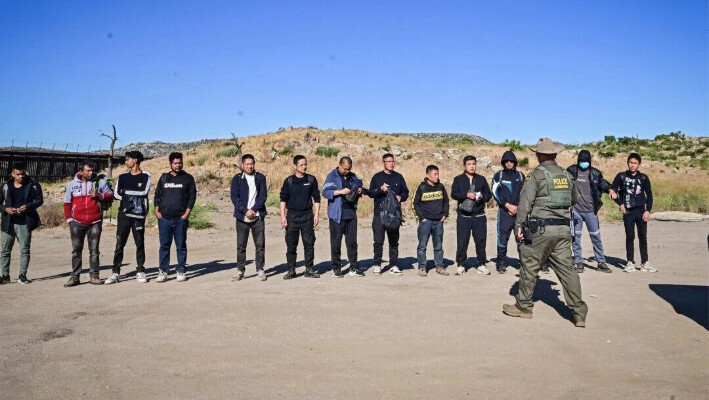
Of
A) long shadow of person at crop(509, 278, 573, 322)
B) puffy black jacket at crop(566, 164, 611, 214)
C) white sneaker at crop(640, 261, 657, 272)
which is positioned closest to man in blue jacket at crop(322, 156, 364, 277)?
long shadow of person at crop(509, 278, 573, 322)

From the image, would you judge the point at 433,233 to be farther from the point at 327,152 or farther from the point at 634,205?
the point at 327,152

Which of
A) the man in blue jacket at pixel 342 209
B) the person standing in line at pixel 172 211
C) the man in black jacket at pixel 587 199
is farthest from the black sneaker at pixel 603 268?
the person standing in line at pixel 172 211

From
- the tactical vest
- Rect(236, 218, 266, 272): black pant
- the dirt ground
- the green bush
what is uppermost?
the green bush

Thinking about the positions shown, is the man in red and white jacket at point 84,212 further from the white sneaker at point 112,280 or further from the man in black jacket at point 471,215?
the man in black jacket at point 471,215

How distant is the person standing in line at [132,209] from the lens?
906 cm

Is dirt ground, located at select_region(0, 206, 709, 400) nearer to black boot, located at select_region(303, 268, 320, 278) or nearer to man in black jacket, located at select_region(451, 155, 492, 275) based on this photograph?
black boot, located at select_region(303, 268, 320, 278)

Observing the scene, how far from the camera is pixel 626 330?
19.9ft

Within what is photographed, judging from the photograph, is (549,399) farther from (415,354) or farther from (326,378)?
(326,378)

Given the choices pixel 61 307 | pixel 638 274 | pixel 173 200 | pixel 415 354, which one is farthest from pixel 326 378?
pixel 638 274

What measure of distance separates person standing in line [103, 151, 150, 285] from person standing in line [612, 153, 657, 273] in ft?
26.6

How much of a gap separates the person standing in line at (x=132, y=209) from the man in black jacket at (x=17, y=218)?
1419 mm

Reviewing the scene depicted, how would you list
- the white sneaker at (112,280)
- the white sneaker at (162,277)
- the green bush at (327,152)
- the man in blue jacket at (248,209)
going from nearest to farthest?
1. the white sneaker at (112,280)
2. the white sneaker at (162,277)
3. the man in blue jacket at (248,209)
4. the green bush at (327,152)

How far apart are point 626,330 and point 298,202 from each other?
207 inches

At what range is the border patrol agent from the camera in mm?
6316
